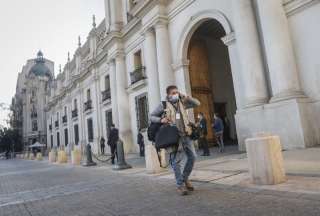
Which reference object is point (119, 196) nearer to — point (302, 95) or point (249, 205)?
point (249, 205)

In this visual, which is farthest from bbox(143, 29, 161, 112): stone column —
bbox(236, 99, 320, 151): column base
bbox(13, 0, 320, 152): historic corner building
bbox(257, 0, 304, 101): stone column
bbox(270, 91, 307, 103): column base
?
bbox(270, 91, 307, 103): column base

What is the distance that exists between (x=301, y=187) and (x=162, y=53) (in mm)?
11584

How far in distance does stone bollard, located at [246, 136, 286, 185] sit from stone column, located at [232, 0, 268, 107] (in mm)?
5376

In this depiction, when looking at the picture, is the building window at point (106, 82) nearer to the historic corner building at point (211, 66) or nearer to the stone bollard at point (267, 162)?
the historic corner building at point (211, 66)

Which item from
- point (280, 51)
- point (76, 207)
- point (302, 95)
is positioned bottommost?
point (76, 207)

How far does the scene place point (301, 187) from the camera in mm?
3877

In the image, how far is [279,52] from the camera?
8883mm

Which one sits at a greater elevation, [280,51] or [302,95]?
[280,51]

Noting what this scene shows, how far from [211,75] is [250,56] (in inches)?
308

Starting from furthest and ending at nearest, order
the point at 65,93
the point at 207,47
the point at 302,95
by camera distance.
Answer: the point at 65,93
the point at 207,47
the point at 302,95

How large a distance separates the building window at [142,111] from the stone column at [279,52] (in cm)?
931

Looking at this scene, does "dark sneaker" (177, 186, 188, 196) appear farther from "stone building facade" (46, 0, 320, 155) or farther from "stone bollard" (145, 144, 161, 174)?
"stone building facade" (46, 0, 320, 155)

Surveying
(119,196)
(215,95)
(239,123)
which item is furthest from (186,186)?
(215,95)

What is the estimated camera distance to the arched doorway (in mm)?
15336
